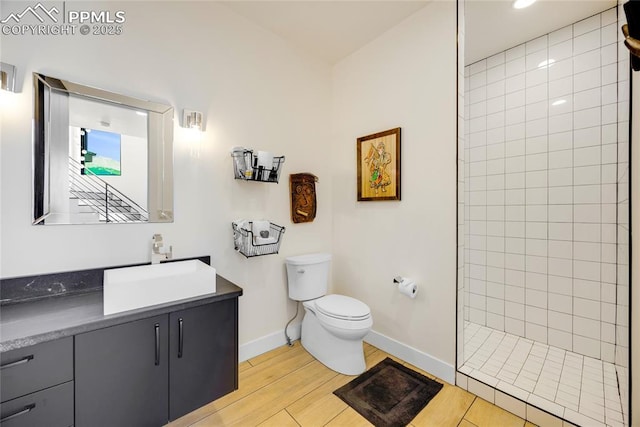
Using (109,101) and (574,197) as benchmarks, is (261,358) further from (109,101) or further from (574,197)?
(574,197)

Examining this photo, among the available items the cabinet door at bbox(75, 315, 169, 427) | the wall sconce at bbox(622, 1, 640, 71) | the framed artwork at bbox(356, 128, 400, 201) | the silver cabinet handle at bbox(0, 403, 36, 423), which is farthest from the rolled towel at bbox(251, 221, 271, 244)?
the wall sconce at bbox(622, 1, 640, 71)

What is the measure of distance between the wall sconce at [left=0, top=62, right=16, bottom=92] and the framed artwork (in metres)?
2.16

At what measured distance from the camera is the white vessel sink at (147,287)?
1.12 m

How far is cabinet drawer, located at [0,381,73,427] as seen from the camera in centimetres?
90

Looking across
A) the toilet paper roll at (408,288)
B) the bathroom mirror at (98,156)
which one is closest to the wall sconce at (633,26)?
the toilet paper roll at (408,288)

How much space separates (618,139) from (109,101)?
3322 mm

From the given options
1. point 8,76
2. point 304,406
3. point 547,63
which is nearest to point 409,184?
point 547,63

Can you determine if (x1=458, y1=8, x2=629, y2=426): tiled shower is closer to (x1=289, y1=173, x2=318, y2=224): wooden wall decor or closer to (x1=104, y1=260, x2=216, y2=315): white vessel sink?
(x1=289, y1=173, x2=318, y2=224): wooden wall decor

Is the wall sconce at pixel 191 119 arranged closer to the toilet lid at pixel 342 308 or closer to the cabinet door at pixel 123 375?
the cabinet door at pixel 123 375

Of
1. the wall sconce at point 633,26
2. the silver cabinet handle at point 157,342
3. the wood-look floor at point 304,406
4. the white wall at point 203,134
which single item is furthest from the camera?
the wood-look floor at point 304,406

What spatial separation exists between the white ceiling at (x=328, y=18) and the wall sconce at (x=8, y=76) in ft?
4.36

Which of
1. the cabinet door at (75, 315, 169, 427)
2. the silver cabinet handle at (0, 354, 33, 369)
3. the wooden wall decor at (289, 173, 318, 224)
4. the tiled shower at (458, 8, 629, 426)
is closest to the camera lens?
the silver cabinet handle at (0, 354, 33, 369)

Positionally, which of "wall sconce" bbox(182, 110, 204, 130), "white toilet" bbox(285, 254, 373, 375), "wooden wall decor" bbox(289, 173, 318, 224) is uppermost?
"wall sconce" bbox(182, 110, 204, 130)

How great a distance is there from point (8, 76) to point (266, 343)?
2217 millimetres
